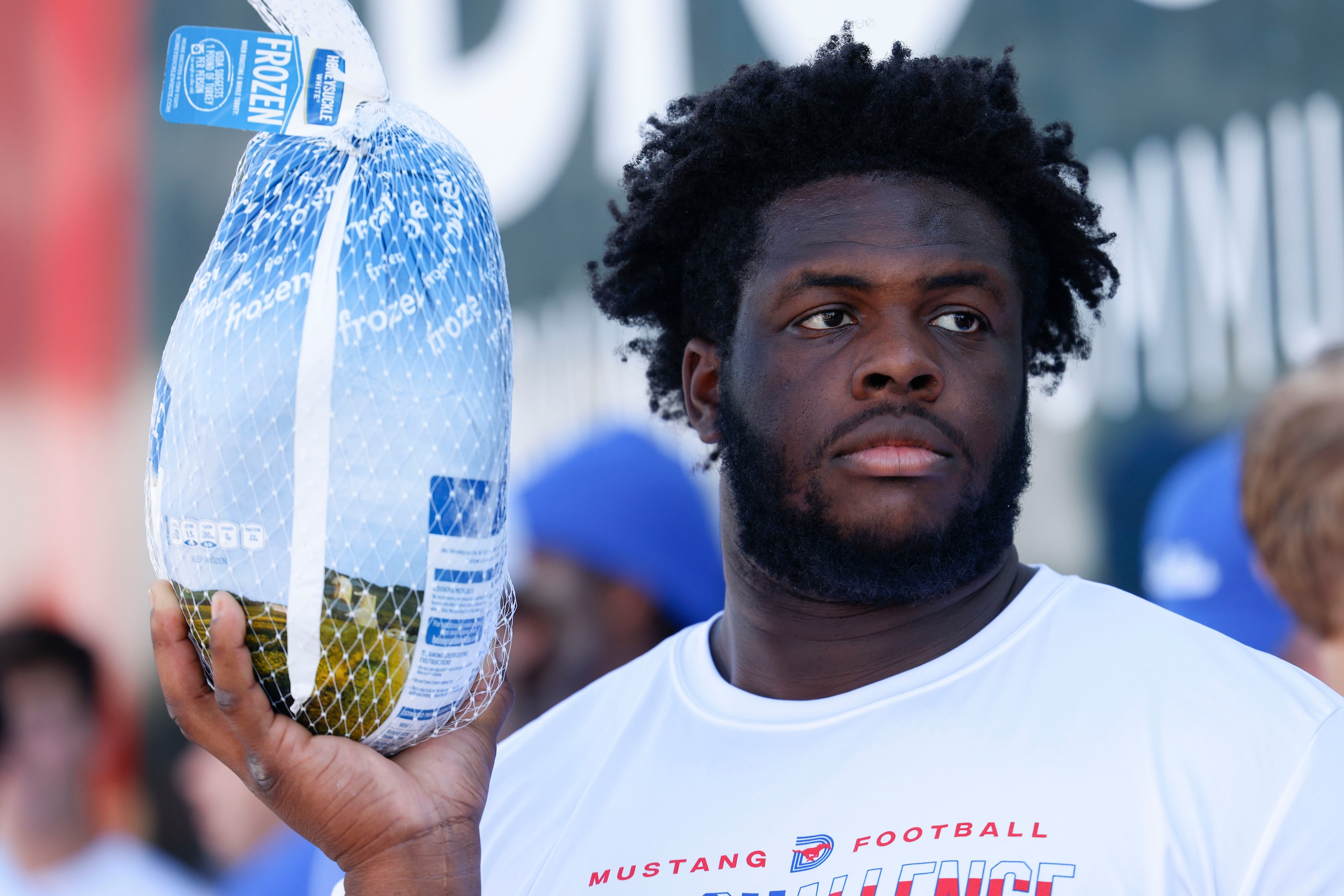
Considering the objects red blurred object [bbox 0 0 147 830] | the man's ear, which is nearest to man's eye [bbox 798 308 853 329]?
the man's ear

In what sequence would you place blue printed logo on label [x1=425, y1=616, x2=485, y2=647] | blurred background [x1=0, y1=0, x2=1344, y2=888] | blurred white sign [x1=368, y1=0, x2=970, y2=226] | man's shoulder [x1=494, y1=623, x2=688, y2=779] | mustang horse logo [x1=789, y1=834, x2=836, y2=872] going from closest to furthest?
1. blue printed logo on label [x1=425, y1=616, x2=485, y2=647]
2. mustang horse logo [x1=789, y1=834, x2=836, y2=872]
3. man's shoulder [x1=494, y1=623, x2=688, y2=779]
4. blurred background [x1=0, y1=0, x2=1344, y2=888]
5. blurred white sign [x1=368, y1=0, x2=970, y2=226]

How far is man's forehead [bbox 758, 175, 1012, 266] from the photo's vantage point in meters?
1.64

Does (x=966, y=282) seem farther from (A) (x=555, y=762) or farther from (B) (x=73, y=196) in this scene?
(B) (x=73, y=196)

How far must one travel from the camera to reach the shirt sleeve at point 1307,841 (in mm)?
1189

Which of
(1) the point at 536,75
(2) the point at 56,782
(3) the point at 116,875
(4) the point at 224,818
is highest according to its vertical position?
(1) the point at 536,75

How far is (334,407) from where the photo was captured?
1264mm

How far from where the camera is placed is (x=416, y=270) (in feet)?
4.42

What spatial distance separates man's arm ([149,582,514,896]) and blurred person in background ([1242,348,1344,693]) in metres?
1.80

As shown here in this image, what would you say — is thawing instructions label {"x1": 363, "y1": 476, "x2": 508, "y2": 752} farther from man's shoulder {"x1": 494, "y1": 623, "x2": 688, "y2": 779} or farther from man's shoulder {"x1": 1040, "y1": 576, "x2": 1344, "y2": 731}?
man's shoulder {"x1": 1040, "y1": 576, "x2": 1344, "y2": 731}

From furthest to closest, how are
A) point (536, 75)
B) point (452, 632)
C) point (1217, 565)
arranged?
point (536, 75)
point (1217, 565)
point (452, 632)

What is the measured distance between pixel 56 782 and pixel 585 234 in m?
2.27

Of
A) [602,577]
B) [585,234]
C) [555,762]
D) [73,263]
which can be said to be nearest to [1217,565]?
A: [602,577]

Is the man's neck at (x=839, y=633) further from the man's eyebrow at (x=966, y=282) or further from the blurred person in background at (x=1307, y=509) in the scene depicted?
the blurred person in background at (x=1307, y=509)

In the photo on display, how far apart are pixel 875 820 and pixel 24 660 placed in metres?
3.28
